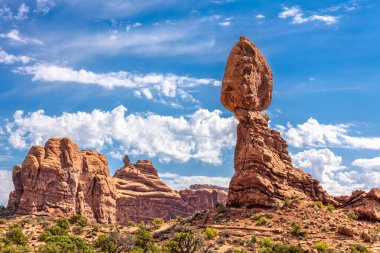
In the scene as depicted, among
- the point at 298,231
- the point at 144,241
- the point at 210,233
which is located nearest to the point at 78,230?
the point at 144,241

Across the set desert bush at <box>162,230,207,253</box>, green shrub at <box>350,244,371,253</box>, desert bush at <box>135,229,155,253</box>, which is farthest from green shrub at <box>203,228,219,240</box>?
green shrub at <box>350,244,371,253</box>

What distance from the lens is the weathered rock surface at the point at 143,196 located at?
133125 mm

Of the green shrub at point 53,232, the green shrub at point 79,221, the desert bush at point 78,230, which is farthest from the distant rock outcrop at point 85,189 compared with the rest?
the green shrub at point 53,232

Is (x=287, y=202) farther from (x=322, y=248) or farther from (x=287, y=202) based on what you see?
(x=322, y=248)

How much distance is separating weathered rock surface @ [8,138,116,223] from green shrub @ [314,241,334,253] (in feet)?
224

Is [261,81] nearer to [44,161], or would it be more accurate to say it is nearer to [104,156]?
[44,161]

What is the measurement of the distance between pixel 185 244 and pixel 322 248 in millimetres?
13823

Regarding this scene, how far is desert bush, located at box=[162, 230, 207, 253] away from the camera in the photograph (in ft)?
158

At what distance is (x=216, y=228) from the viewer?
56.2 metres

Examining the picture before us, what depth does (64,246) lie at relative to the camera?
1932 inches

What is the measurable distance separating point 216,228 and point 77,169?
6245 centimetres

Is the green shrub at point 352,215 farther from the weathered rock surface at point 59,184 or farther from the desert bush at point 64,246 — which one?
the weathered rock surface at point 59,184

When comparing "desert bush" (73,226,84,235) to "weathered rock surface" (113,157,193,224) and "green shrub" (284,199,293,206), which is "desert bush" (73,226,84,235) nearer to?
"green shrub" (284,199,293,206)

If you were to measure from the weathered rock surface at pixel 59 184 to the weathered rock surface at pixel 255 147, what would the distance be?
5383 centimetres
